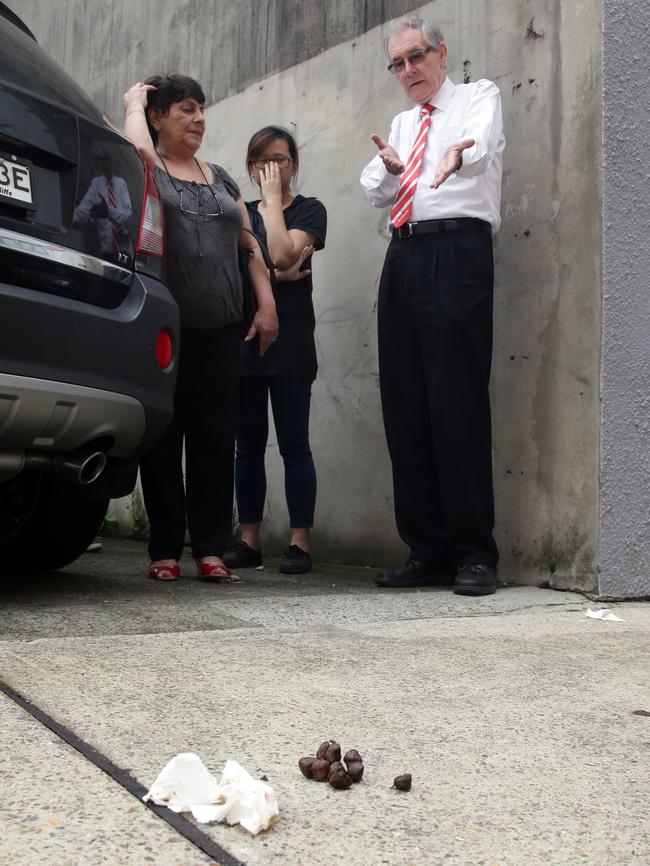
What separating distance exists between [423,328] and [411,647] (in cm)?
154

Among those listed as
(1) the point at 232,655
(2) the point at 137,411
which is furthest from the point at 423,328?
(1) the point at 232,655

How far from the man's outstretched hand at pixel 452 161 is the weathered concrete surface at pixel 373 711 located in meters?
1.43

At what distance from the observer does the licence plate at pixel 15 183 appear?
2508 millimetres

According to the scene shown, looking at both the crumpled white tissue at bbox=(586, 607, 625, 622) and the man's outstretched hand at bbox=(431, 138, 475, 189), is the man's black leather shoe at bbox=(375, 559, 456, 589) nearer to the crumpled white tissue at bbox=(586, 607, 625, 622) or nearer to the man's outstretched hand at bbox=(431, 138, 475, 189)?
the crumpled white tissue at bbox=(586, 607, 625, 622)

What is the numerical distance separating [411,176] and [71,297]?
62.4 inches

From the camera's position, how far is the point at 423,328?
3.72 meters

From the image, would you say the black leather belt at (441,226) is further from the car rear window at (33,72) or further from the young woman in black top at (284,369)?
the car rear window at (33,72)

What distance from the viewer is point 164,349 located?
2.94m

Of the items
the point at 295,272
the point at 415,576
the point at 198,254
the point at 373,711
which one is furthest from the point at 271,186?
the point at 373,711

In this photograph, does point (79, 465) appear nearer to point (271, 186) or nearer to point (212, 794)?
point (212, 794)

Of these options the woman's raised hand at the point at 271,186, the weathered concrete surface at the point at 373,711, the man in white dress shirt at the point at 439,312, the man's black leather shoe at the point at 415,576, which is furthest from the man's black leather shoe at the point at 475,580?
the woman's raised hand at the point at 271,186

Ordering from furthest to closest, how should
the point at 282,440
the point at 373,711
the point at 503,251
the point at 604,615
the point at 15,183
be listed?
the point at 282,440, the point at 503,251, the point at 604,615, the point at 15,183, the point at 373,711

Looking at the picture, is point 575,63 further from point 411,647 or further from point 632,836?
point 632,836

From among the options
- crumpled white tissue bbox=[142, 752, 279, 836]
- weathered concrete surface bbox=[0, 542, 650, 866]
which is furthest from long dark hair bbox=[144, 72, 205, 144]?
crumpled white tissue bbox=[142, 752, 279, 836]
